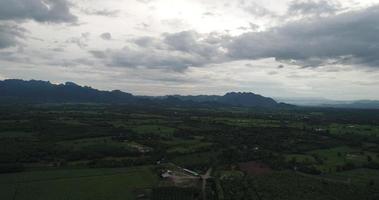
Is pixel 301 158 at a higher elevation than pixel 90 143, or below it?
below

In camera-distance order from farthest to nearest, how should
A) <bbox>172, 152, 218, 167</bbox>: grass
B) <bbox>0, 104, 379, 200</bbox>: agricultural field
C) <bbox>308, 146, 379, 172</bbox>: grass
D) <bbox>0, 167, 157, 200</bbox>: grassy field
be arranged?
<bbox>308, 146, 379, 172</bbox>: grass < <bbox>172, 152, 218, 167</bbox>: grass < <bbox>0, 104, 379, 200</bbox>: agricultural field < <bbox>0, 167, 157, 200</bbox>: grassy field

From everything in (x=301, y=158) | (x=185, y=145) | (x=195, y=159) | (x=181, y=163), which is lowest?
(x=181, y=163)

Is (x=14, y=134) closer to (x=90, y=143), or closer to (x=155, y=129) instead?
(x=90, y=143)

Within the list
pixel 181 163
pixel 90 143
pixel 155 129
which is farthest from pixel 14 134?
pixel 181 163

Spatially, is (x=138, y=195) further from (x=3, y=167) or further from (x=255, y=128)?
(x=255, y=128)

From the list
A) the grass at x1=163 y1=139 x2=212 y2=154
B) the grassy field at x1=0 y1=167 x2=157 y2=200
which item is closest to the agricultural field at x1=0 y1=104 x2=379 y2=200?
the grassy field at x1=0 y1=167 x2=157 y2=200

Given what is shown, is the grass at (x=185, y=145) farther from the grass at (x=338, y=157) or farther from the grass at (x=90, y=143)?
the grass at (x=338, y=157)

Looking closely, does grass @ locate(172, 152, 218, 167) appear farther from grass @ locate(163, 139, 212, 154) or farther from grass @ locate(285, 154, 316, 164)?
grass @ locate(285, 154, 316, 164)

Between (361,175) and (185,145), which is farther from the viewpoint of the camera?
(185,145)

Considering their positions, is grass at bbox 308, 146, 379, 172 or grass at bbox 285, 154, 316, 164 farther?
Answer: grass at bbox 285, 154, 316, 164

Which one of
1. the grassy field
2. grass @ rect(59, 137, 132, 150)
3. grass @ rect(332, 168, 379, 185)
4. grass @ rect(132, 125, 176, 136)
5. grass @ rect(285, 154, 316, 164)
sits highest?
grass @ rect(132, 125, 176, 136)
